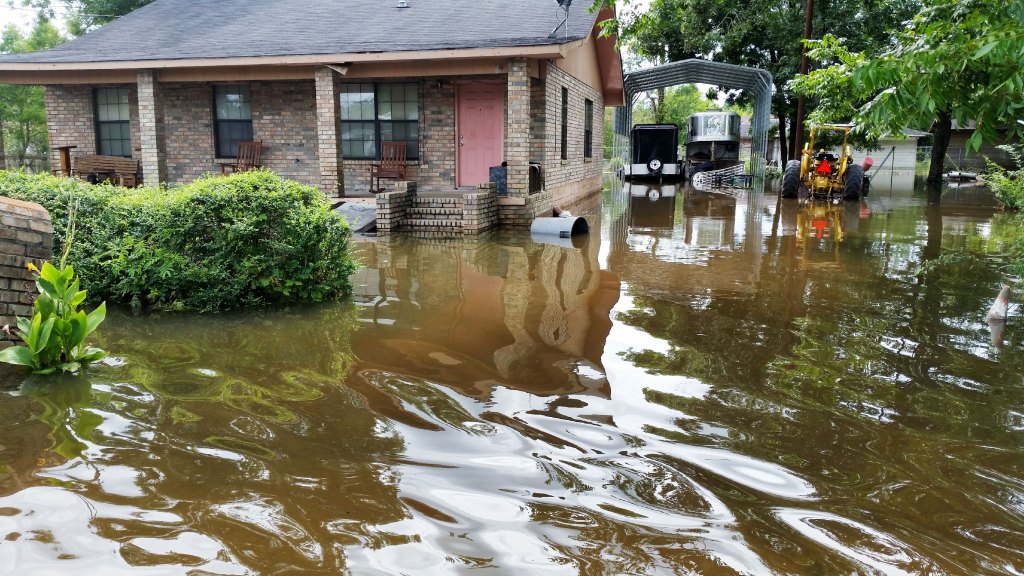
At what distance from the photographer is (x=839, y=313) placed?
22.9ft

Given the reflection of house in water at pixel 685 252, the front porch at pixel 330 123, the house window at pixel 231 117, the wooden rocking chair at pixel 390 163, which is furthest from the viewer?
the house window at pixel 231 117

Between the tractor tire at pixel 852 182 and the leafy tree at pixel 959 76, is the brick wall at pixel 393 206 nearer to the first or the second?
the leafy tree at pixel 959 76

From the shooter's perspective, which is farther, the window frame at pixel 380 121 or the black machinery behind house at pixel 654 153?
the black machinery behind house at pixel 654 153

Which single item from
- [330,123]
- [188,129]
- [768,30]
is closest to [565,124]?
[330,123]

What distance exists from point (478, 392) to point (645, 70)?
22.2m

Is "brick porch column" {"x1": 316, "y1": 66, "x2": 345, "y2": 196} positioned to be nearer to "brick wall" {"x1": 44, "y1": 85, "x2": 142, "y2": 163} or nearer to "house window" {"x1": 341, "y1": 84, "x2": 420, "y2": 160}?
"house window" {"x1": 341, "y1": 84, "x2": 420, "y2": 160}

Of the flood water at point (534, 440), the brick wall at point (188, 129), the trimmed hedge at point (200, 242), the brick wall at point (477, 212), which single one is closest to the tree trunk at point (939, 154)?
the brick wall at point (477, 212)

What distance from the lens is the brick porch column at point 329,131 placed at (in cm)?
1403

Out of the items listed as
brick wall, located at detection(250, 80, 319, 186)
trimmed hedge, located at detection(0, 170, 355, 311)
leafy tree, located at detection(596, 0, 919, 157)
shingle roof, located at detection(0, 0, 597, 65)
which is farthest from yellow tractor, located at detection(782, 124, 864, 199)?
trimmed hedge, located at detection(0, 170, 355, 311)

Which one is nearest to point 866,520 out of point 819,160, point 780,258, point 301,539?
point 301,539

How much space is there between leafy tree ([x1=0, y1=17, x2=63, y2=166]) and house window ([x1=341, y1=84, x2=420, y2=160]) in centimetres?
2152

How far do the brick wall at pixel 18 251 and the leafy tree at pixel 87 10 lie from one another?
31974mm

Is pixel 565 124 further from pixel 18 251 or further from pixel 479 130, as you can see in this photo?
pixel 18 251

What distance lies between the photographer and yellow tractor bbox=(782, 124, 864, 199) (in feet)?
62.0
